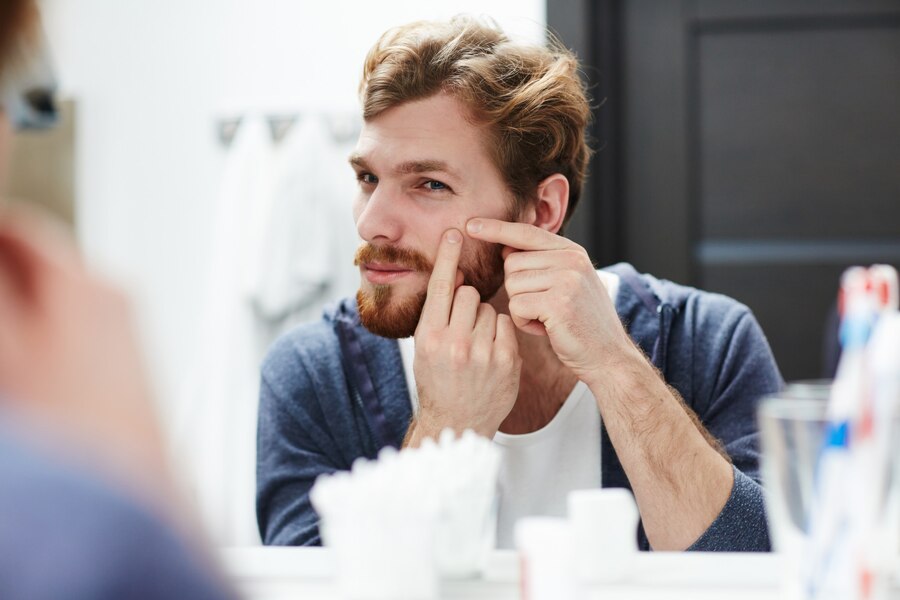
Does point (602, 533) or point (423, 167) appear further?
→ point (423, 167)

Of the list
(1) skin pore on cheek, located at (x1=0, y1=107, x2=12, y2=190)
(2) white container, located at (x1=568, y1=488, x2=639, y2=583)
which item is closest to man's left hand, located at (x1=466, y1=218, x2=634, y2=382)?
(2) white container, located at (x1=568, y1=488, x2=639, y2=583)

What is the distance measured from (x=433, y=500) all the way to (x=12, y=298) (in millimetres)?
472

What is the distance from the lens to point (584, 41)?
1900mm

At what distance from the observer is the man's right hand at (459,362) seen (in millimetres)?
1195

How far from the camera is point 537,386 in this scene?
1395 mm

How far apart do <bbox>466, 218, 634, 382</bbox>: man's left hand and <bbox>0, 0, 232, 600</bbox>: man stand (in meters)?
0.99

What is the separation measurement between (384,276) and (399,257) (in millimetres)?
32

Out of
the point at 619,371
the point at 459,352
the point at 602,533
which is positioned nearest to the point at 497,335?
the point at 459,352

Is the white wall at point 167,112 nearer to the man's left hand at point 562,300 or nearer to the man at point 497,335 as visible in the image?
the man at point 497,335

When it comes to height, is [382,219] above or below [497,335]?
above

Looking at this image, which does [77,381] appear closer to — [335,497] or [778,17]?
[335,497]

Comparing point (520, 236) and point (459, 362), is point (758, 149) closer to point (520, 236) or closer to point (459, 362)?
point (520, 236)

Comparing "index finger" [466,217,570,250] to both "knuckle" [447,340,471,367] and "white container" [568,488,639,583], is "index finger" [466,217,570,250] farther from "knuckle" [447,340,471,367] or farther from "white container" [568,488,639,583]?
"white container" [568,488,639,583]

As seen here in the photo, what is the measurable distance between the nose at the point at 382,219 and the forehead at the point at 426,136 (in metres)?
0.05
